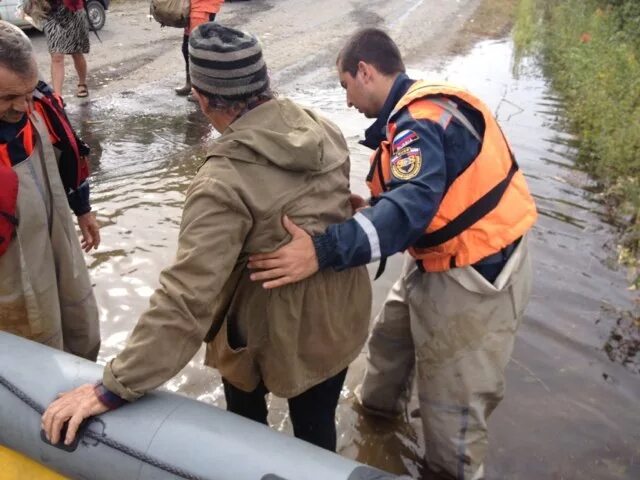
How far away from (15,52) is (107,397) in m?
1.10

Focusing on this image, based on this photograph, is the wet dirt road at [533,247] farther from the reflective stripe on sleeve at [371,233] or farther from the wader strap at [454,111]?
the wader strap at [454,111]

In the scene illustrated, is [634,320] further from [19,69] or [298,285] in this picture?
[19,69]

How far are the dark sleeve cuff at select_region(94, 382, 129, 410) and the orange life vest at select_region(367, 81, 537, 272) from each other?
43.9 inches

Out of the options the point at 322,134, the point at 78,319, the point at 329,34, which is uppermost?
the point at 322,134

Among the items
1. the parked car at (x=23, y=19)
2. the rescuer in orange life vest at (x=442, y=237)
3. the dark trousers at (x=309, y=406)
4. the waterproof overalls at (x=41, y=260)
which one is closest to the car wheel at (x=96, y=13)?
the parked car at (x=23, y=19)

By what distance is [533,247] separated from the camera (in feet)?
16.0

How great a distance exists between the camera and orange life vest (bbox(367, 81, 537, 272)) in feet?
7.06

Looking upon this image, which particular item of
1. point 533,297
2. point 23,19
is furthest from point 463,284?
point 23,19

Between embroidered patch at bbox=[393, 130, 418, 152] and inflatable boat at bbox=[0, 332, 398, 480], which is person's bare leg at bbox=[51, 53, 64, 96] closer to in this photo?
inflatable boat at bbox=[0, 332, 398, 480]

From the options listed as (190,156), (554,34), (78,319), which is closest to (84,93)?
(190,156)

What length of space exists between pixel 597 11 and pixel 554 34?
80 cm

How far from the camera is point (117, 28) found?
10.2 m

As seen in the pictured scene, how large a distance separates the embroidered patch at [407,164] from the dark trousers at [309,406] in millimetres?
709

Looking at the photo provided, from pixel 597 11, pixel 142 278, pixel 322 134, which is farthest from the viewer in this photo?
pixel 597 11
